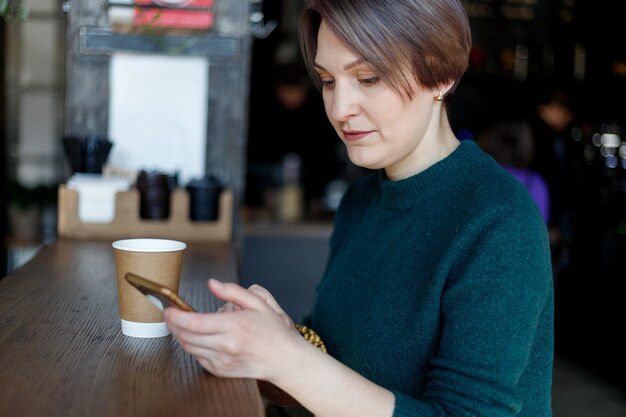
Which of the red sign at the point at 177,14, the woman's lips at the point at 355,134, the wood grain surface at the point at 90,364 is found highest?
the red sign at the point at 177,14

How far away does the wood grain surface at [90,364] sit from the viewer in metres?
0.85

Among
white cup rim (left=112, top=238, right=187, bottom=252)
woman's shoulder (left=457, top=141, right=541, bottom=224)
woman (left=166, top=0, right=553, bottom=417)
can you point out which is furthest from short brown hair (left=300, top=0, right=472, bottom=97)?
white cup rim (left=112, top=238, right=187, bottom=252)

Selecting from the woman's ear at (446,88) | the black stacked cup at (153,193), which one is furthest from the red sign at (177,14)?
the woman's ear at (446,88)

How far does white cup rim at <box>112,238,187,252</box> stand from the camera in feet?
3.48

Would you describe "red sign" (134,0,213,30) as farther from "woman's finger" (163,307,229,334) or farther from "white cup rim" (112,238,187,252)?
"woman's finger" (163,307,229,334)

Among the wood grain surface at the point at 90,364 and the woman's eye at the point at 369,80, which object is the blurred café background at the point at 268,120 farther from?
the wood grain surface at the point at 90,364

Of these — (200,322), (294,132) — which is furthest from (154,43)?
(294,132)

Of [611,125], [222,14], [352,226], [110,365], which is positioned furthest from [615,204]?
[110,365]

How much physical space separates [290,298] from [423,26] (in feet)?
10.6

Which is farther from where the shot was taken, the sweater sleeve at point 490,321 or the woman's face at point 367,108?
the woman's face at point 367,108

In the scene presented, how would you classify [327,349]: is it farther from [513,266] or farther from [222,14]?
[222,14]

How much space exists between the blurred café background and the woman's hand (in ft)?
3.94

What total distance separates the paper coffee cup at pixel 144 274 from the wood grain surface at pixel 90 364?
21 mm

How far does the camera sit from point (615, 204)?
534 centimetres
